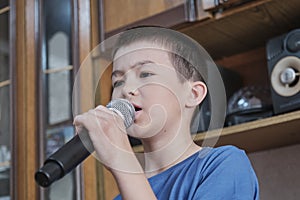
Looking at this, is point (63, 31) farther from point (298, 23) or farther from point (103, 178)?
point (298, 23)

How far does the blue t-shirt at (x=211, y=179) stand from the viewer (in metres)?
0.88

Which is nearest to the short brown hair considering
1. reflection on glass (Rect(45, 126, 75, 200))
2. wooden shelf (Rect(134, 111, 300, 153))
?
wooden shelf (Rect(134, 111, 300, 153))

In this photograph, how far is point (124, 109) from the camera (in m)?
0.84

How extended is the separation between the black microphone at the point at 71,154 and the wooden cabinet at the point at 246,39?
588 mm

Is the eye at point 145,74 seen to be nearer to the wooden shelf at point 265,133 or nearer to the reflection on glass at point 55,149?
the wooden shelf at point 265,133

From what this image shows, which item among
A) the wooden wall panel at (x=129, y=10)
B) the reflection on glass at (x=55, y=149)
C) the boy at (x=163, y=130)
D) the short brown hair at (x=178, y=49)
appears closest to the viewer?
the boy at (x=163, y=130)

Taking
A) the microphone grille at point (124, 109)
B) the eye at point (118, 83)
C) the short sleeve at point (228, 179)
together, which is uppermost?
the eye at point (118, 83)

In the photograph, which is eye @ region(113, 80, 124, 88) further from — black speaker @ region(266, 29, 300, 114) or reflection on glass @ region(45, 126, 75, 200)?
reflection on glass @ region(45, 126, 75, 200)

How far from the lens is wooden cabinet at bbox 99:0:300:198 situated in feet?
4.91

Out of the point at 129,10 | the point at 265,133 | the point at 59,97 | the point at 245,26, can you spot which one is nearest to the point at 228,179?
the point at 265,133

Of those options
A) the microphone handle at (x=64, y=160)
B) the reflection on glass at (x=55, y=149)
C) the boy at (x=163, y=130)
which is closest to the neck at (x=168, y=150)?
the boy at (x=163, y=130)

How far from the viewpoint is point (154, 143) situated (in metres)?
1.00

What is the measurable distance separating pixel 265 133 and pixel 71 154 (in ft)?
2.91

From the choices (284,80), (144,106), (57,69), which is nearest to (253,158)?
(284,80)
